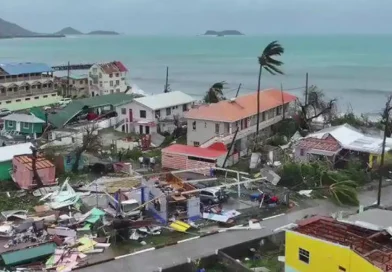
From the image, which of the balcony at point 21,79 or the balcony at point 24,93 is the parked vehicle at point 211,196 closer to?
the balcony at point 24,93

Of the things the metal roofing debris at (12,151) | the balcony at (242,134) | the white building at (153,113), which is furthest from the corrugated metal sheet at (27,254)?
the white building at (153,113)

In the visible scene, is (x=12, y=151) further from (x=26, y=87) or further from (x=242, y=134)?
(x=26, y=87)

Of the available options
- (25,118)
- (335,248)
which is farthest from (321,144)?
(25,118)

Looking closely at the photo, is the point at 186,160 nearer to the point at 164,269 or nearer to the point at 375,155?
the point at 375,155

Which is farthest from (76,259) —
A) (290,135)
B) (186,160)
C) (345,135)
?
(290,135)

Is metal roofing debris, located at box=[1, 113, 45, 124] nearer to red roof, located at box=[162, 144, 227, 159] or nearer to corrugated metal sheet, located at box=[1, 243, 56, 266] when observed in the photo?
red roof, located at box=[162, 144, 227, 159]
